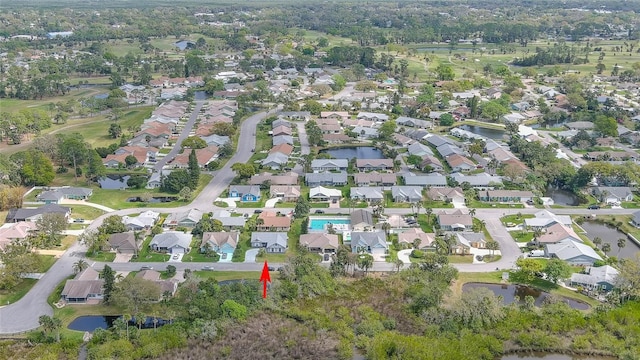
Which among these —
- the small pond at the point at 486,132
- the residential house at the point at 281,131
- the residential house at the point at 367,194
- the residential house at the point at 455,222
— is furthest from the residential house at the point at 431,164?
the residential house at the point at 281,131

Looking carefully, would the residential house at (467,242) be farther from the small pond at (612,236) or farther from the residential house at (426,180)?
the residential house at (426,180)

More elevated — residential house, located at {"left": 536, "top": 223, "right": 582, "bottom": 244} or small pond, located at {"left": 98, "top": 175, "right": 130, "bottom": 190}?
small pond, located at {"left": 98, "top": 175, "right": 130, "bottom": 190}

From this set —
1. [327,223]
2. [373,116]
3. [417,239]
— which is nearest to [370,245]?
[417,239]

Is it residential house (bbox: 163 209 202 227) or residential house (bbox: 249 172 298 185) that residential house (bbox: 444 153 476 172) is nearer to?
residential house (bbox: 249 172 298 185)

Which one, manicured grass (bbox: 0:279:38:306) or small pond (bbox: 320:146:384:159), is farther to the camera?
small pond (bbox: 320:146:384:159)

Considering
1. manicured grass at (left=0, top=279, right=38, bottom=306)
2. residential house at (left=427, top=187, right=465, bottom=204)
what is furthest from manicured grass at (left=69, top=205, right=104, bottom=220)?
residential house at (left=427, top=187, right=465, bottom=204)

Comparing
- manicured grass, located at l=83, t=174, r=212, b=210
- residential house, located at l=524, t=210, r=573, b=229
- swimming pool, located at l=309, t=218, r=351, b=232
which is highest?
manicured grass, located at l=83, t=174, r=212, b=210

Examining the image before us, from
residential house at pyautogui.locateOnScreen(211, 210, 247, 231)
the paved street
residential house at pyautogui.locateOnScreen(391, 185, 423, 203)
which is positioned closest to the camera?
residential house at pyautogui.locateOnScreen(211, 210, 247, 231)
